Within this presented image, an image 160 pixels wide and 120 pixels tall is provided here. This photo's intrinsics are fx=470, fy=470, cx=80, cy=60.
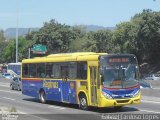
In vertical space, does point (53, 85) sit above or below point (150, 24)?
below

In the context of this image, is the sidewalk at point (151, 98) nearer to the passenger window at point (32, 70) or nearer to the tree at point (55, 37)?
the passenger window at point (32, 70)

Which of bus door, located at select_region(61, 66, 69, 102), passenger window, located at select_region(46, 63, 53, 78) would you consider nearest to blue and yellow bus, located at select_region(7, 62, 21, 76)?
passenger window, located at select_region(46, 63, 53, 78)

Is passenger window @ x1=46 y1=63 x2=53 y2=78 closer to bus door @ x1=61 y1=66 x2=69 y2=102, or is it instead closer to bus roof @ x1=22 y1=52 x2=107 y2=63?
bus roof @ x1=22 y1=52 x2=107 y2=63

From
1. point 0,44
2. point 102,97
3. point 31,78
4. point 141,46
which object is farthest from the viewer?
point 0,44

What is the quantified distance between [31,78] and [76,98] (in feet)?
21.5

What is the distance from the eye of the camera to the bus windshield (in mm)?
20844

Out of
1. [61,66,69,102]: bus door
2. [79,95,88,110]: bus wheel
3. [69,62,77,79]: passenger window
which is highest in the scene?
[69,62,77,79]: passenger window

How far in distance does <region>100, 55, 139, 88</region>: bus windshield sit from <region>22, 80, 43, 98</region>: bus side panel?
7.69 metres

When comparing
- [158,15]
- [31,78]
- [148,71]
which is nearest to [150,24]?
[158,15]

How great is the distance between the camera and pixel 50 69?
2644 centimetres

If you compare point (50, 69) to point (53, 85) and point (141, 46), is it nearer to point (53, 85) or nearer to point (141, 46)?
point (53, 85)

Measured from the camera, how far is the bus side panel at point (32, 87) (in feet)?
92.7

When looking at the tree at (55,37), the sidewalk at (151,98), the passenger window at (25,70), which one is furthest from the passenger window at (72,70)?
the tree at (55,37)

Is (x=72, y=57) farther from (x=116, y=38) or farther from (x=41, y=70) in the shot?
(x=116, y=38)
